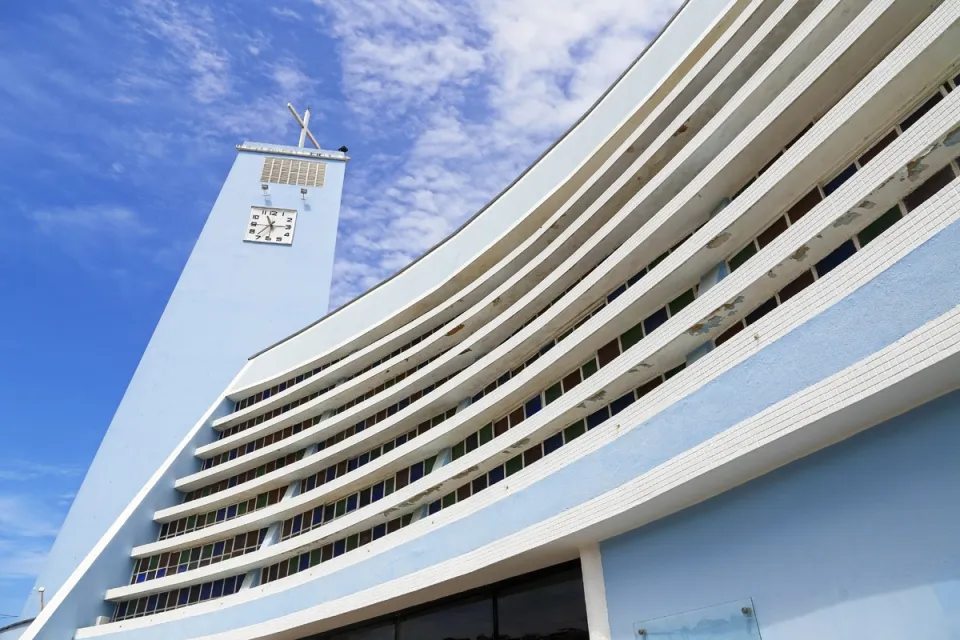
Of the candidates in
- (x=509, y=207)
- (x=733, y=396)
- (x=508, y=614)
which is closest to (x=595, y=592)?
(x=508, y=614)

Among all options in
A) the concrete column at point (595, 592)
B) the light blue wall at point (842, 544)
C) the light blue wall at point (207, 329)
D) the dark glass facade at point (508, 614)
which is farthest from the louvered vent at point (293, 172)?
the light blue wall at point (842, 544)

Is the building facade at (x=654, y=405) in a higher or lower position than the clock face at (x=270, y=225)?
lower

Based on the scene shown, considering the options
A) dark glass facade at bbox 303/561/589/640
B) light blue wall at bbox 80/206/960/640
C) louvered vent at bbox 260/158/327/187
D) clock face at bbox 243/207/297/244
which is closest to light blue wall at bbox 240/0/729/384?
light blue wall at bbox 80/206/960/640

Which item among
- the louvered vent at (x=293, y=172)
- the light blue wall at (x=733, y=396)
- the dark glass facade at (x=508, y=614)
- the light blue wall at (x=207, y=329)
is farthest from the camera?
the louvered vent at (x=293, y=172)

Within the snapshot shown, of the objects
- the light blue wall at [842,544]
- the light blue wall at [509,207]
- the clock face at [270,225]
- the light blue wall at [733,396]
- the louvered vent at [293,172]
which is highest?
the louvered vent at [293,172]

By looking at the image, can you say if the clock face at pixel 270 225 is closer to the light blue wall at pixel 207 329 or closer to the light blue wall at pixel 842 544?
the light blue wall at pixel 207 329

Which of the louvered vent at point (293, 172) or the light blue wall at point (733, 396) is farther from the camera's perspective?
the louvered vent at point (293, 172)

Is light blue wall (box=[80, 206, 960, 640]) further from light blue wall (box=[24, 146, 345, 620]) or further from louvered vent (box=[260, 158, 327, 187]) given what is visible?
louvered vent (box=[260, 158, 327, 187])

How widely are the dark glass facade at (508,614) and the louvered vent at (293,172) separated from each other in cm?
2860

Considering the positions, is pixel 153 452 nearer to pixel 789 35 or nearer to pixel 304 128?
pixel 304 128

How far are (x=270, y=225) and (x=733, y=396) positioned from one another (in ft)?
106

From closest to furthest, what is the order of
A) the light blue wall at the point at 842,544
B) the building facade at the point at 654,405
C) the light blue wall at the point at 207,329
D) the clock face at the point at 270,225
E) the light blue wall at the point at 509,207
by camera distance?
the light blue wall at the point at 842,544 < the building facade at the point at 654,405 < the light blue wall at the point at 509,207 < the light blue wall at the point at 207,329 < the clock face at the point at 270,225

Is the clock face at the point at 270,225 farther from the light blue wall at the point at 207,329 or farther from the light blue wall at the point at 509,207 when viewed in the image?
the light blue wall at the point at 509,207

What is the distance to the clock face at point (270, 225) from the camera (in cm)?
3644
